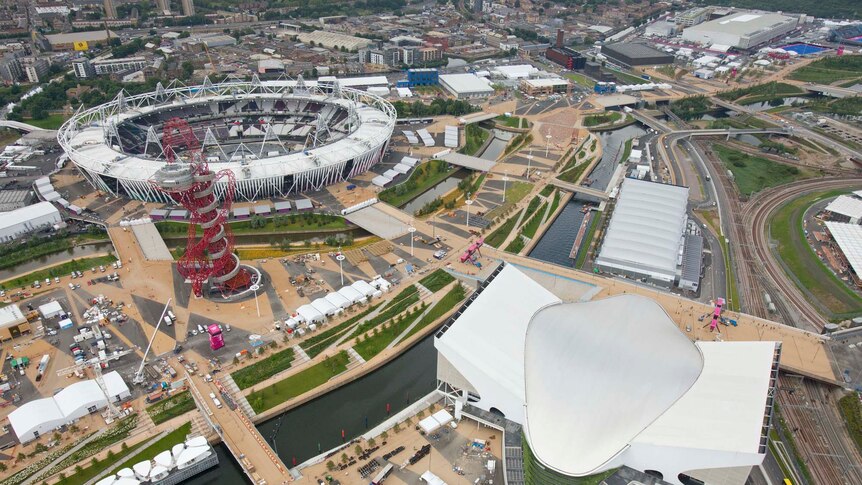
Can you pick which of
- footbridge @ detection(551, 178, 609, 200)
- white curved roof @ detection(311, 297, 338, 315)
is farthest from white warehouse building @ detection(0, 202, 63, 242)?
footbridge @ detection(551, 178, 609, 200)

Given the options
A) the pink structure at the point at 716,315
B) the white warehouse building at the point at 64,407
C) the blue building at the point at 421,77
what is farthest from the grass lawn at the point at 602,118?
the white warehouse building at the point at 64,407

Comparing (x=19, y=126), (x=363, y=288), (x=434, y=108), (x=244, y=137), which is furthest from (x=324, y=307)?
(x=19, y=126)

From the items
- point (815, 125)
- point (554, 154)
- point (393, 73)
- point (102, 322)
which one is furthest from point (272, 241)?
point (815, 125)

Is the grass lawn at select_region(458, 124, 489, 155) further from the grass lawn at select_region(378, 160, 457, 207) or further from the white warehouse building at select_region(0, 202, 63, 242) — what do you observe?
the white warehouse building at select_region(0, 202, 63, 242)

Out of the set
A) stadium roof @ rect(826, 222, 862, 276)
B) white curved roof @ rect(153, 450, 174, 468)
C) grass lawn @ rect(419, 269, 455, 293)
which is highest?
stadium roof @ rect(826, 222, 862, 276)

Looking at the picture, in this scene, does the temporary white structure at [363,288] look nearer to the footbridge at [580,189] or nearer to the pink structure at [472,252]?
the pink structure at [472,252]

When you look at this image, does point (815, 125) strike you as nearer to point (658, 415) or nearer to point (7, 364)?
point (658, 415)
